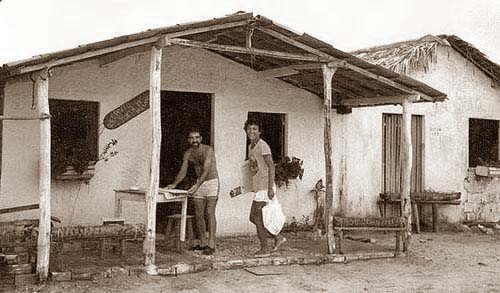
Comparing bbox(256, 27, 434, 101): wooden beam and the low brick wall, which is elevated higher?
bbox(256, 27, 434, 101): wooden beam

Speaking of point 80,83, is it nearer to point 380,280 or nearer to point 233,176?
point 233,176

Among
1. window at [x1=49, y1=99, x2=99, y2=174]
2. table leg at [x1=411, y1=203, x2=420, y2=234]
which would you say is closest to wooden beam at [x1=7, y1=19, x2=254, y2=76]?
window at [x1=49, y1=99, x2=99, y2=174]

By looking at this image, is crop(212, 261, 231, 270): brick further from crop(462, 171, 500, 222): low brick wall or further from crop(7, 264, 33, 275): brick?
crop(462, 171, 500, 222): low brick wall

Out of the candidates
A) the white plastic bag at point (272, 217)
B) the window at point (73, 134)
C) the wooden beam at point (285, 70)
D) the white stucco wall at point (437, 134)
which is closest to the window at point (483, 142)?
the white stucco wall at point (437, 134)

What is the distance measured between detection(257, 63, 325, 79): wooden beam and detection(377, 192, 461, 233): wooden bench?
11.9 ft

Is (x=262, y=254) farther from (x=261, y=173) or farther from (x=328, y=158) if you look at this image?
(x=328, y=158)

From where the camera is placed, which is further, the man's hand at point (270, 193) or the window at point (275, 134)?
the window at point (275, 134)

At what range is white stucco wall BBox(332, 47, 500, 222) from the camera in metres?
13.6

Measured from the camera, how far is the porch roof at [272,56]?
8.27m

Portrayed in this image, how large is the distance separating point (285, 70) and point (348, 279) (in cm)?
386

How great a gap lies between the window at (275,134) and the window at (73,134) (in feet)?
11.2

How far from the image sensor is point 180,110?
12.5 meters

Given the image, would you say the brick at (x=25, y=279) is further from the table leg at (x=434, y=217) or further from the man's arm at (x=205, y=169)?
the table leg at (x=434, y=217)

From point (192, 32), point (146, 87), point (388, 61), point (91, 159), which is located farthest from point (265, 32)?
point (388, 61)
